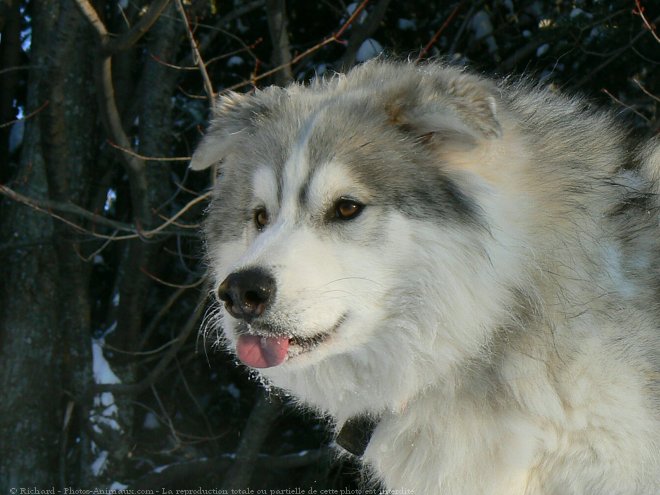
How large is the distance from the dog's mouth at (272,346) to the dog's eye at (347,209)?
1.06 feet

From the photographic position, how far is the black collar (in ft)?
9.51

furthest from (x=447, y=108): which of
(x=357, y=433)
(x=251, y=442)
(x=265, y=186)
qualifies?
(x=251, y=442)

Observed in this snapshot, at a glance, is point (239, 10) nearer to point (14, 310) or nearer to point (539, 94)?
point (14, 310)

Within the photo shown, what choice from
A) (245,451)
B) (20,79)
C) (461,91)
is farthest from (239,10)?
(461,91)

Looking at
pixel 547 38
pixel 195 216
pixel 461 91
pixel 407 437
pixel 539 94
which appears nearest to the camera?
pixel 461 91

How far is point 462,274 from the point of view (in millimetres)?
2555

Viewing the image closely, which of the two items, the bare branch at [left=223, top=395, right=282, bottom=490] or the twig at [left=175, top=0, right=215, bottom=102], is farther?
the bare branch at [left=223, top=395, right=282, bottom=490]

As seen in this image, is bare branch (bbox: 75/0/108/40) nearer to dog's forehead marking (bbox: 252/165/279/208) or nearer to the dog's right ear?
the dog's right ear

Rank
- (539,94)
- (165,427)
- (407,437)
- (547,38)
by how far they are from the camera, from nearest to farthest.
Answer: (407,437) < (539,94) < (547,38) < (165,427)

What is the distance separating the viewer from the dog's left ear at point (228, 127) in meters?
3.10

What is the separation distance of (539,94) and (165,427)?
4098 millimetres

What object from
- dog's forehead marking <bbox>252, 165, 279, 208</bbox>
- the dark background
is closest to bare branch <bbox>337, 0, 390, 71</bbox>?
the dark background

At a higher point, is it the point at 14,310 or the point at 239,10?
the point at 239,10

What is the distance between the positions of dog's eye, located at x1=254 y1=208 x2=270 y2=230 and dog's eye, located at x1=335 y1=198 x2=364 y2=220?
0.96 feet
